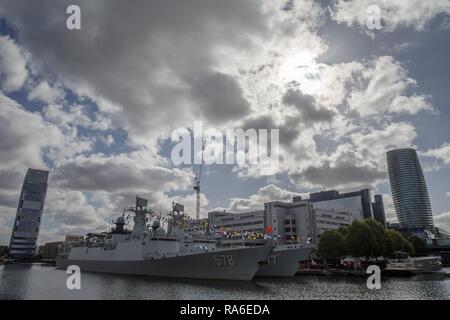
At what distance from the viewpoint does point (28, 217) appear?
548 feet

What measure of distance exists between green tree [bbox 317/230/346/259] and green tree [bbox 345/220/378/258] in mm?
2302

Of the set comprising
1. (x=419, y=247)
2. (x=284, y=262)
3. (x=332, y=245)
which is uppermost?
(x=419, y=247)

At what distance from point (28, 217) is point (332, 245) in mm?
168562

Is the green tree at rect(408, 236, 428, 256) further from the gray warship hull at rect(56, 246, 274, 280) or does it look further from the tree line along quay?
the gray warship hull at rect(56, 246, 274, 280)

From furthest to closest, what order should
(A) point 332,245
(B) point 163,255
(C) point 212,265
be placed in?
(A) point 332,245
(B) point 163,255
(C) point 212,265

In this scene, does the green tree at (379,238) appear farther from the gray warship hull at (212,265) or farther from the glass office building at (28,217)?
the glass office building at (28,217)

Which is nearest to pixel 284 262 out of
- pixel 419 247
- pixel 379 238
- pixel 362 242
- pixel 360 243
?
pixel 360 243

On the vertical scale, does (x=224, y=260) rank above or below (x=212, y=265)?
above

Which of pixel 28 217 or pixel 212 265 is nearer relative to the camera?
pixel 212 265

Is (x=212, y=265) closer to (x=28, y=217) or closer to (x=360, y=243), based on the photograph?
(x=360, y=243)

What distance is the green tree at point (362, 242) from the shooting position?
184 feet

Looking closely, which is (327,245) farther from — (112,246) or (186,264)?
(112,246)

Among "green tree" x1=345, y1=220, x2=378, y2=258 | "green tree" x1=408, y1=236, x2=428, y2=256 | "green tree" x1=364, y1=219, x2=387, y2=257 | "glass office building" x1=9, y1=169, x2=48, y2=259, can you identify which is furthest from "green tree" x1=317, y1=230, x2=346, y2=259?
"glass office building" x1=9, y1=169, x2=48, y2=259
